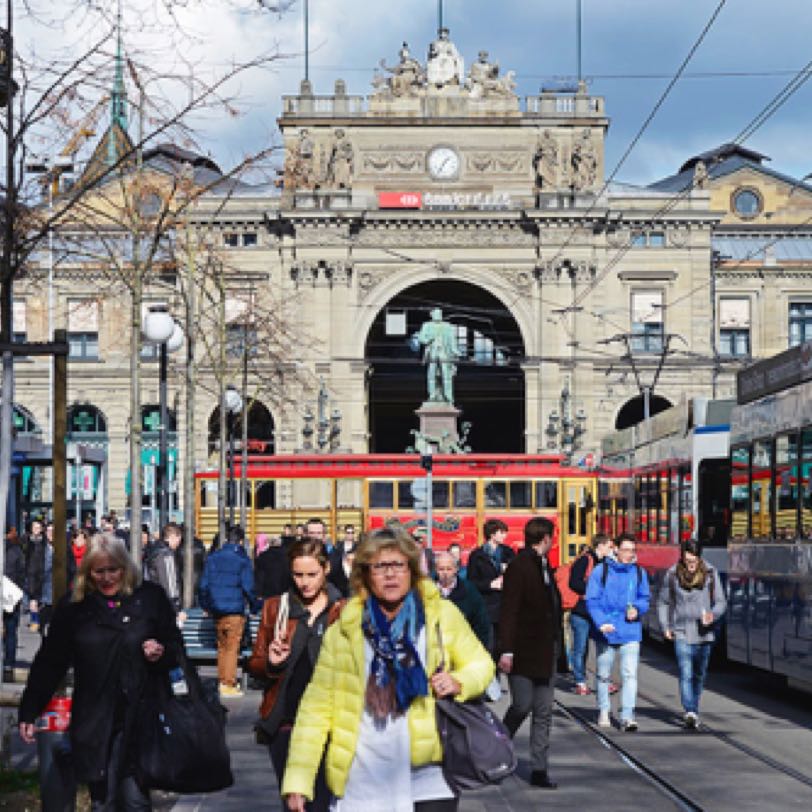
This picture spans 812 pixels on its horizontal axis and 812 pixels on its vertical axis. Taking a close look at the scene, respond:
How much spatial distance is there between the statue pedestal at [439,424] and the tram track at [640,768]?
138 feet

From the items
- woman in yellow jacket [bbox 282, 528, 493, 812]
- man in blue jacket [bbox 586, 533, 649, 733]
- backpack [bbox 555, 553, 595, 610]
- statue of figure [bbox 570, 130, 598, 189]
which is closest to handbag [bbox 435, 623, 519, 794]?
woman in yellow jacket [bbox 282, 528, 493, 812]

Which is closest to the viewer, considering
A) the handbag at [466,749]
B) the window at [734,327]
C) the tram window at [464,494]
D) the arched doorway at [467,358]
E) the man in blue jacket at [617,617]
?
the handbag at [466,749]

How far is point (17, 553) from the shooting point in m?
22.3

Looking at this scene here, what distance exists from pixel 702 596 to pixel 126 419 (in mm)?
65791

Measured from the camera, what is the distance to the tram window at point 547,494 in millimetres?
44344

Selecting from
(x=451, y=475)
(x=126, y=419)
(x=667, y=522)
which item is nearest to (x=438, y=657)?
(x=667, y=522)

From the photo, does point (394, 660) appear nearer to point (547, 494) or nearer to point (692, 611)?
point (692, 611)

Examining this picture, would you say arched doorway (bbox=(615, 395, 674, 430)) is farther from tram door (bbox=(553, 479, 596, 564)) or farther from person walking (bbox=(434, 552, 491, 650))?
person walking (bbox=(434, 552, 491, 650))

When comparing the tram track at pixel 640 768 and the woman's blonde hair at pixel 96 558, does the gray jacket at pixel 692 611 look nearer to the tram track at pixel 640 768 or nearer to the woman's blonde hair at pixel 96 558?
the tram track at pixel 640 768

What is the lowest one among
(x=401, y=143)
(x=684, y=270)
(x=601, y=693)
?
(x=601, y=693)

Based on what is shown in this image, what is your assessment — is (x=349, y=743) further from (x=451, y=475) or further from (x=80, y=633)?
(x=451, y=475)

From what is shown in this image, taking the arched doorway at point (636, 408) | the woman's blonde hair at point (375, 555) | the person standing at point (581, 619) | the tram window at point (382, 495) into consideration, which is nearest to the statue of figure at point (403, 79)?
the arched doorway at point (636, 408)

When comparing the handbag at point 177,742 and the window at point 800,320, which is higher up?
the window at point 800,320

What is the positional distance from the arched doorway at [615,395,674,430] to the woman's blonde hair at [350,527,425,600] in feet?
235
